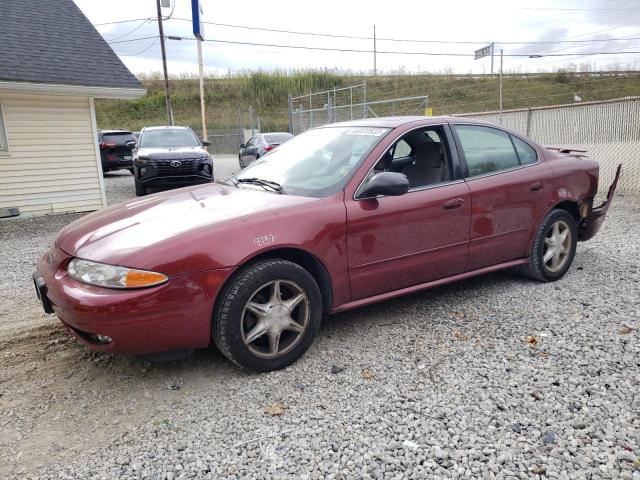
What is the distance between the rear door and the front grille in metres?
8.02

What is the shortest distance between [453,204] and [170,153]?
Answer: 8596mm

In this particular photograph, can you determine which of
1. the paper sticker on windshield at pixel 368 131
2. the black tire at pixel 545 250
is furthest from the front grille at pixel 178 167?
the black tire at pixel 545 250

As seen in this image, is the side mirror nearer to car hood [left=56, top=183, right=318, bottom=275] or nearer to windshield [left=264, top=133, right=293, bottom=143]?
car hood [left=56, top=183, right=318, bottom=275]

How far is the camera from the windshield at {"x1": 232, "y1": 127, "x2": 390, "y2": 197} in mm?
3568

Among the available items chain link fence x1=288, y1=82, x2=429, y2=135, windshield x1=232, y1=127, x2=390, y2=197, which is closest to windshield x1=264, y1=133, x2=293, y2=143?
chain link fence x1=288, y1=82, x2=429, y2=135

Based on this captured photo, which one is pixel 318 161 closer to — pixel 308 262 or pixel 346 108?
pixel 308 262

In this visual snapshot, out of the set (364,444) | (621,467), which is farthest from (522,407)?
(364,444)

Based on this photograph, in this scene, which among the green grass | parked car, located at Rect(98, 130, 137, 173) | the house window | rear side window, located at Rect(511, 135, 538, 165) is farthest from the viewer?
the green grass

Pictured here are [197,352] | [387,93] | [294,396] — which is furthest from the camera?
[387,93]

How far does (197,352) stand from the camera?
11.3ft

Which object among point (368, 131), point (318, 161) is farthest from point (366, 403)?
point (368, 131)

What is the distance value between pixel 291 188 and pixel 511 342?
75.5 inches

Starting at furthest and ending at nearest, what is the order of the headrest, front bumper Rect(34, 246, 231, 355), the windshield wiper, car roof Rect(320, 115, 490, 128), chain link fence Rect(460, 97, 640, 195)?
1. chain link fence Rect(460, 97, 640, 195)
2. the headrest
3. car roof Rect(320, 115, 490, 128)
4. the windshield wiper
5. front bumper Rect(34, 246, 231, 355)

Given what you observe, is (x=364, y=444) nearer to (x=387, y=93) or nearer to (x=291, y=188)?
(x=291, y=188)
